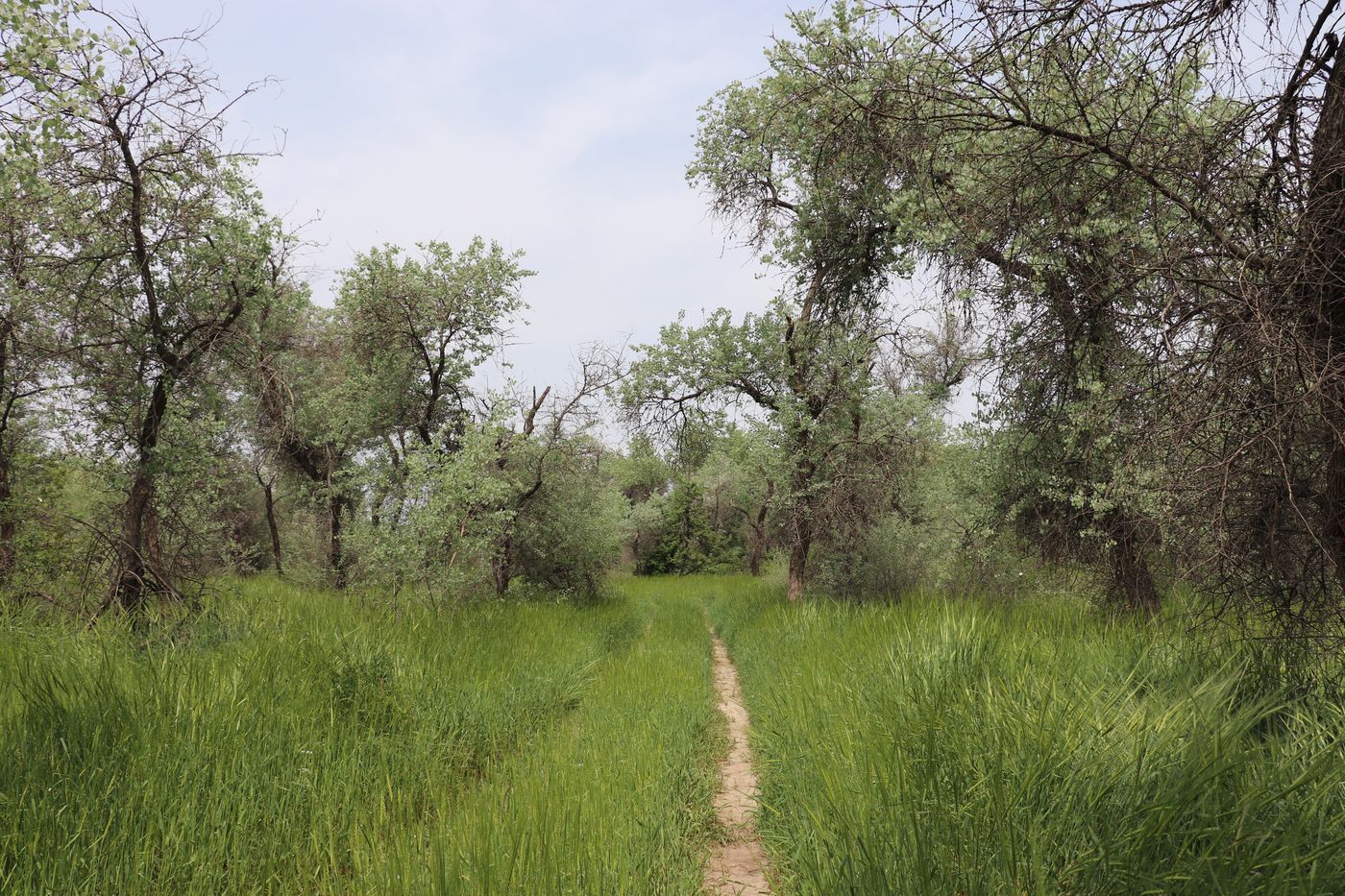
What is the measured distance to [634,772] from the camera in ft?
13.9

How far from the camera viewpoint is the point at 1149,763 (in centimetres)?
251

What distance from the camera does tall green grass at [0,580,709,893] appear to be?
2.88 metres

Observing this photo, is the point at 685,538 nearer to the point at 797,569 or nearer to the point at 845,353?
the point at 797,569

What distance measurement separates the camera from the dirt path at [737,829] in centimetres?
355

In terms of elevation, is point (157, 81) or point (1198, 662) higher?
point (157, 81)

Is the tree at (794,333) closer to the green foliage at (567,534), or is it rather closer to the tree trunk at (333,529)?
the green foliage at (567,534)

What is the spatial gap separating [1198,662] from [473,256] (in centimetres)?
1470

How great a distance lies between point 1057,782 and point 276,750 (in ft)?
14.9

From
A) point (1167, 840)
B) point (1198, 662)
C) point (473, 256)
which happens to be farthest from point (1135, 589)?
point (473, 256)

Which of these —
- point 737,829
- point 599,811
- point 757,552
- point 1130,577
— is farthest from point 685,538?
point 599,811

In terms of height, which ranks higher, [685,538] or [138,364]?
[138,364]

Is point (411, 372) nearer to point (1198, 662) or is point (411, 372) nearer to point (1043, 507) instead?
point (1043, 507)

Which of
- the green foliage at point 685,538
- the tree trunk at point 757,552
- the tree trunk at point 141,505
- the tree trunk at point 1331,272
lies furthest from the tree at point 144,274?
the green foliage at point 685,538

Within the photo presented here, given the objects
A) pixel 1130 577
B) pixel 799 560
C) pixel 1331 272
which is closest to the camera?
pixel 1331 272
